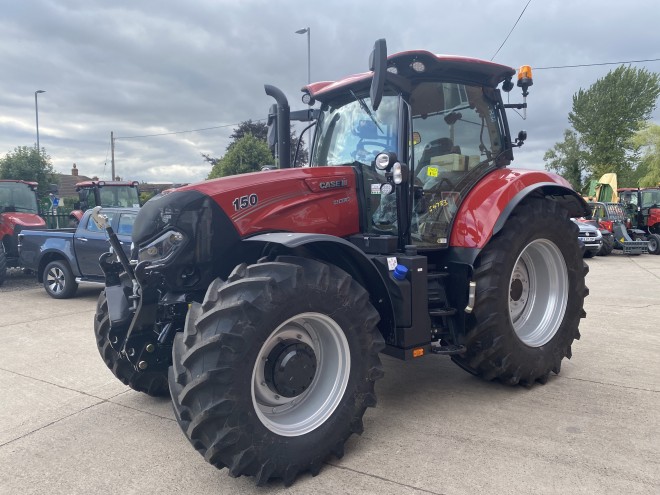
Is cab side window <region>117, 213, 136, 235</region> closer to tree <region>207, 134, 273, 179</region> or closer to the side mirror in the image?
the side mirror

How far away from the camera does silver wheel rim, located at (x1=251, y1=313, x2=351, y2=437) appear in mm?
2930

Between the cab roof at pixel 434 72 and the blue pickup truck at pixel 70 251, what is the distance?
5.56 meters

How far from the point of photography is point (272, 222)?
132 inches

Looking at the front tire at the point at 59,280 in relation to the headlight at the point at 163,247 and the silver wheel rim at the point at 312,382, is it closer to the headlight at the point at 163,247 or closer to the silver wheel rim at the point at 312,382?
the headlight at the point at 163,247

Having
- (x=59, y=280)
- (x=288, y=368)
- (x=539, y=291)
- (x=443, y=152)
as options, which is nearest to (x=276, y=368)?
(x=288, y=368)

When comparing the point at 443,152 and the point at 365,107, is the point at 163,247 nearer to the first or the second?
the point at 365,107

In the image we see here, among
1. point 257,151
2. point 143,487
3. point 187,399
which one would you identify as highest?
point 257,151

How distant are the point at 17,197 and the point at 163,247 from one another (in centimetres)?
1161

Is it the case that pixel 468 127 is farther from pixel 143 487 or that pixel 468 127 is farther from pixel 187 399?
pixel 143 487

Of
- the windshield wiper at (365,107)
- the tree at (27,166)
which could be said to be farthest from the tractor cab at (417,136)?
the tree at (27,166)

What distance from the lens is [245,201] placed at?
326 centimetres

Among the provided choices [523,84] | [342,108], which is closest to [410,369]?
[342,108]

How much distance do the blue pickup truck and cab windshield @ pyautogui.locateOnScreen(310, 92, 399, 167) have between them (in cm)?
539

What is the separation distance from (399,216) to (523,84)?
183 cm
